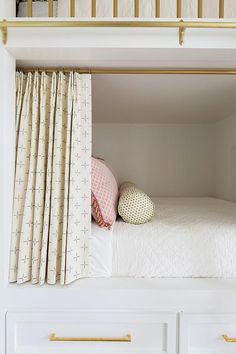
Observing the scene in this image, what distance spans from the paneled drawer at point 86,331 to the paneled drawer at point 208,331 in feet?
0.36

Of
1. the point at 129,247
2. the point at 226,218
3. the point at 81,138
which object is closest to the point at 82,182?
the point at 81,138

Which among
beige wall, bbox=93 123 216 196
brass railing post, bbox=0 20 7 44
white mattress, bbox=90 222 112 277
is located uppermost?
brass railing post, bbox=0 20 7 44

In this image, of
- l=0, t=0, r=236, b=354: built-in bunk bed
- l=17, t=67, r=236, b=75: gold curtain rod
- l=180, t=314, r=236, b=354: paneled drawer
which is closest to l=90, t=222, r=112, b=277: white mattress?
l=0, t=0, r=236, b=354: built-in bunk bed

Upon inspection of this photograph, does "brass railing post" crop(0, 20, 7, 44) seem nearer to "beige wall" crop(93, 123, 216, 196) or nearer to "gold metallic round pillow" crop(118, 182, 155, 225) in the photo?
"gold metallic round pillow" crop(118, 182, 155, 225)

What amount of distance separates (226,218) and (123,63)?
A: 38.1 inches

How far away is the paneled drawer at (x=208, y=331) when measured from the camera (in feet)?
A: 4.18

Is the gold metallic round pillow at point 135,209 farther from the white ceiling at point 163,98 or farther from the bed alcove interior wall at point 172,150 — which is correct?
the bed alcove interior wall at point 172,150

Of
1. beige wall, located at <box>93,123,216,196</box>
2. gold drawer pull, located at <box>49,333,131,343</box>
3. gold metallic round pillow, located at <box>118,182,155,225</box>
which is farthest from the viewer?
beige wall, located at <box>93,123,216,196</box>

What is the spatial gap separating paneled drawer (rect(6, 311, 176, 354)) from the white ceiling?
1.12m

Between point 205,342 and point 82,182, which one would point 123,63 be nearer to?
point 82,182

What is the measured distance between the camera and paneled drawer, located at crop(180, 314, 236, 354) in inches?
50.1

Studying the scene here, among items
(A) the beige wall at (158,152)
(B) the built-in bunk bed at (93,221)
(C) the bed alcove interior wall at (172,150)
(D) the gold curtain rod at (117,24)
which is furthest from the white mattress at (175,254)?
(A) the beige wall at (158,152)

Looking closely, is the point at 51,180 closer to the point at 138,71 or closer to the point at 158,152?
the point at 138,71

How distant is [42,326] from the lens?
1283 mm
